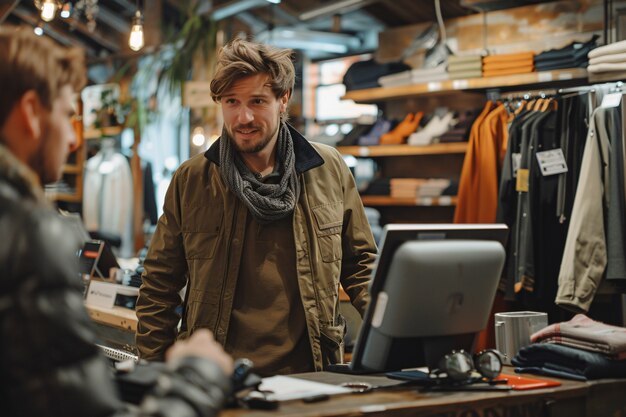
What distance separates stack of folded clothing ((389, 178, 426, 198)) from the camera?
6.48 meters

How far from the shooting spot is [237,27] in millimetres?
9711

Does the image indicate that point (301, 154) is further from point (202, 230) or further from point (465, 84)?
point (465, 84)

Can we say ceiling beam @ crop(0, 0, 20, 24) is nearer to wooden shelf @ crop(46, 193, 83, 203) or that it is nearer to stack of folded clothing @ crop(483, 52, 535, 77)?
stack of folded clothing @ crop(483, 52, 535, 77)

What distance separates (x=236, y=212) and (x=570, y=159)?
2.55 m

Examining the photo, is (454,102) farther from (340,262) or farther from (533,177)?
(340,262)

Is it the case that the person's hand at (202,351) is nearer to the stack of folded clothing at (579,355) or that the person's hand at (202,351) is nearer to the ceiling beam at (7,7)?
the stack of folded clothing at (579,355)

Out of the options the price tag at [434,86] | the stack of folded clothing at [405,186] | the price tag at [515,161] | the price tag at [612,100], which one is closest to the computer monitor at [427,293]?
the price tag at [612,100]

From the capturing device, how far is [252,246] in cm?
Result: 299

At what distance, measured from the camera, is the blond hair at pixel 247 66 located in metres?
2.95

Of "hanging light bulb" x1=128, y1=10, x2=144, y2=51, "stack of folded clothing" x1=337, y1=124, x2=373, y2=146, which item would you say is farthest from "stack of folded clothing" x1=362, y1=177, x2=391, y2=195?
"hanging light bulb" x1=128, y1=10, x2=144, y2=51

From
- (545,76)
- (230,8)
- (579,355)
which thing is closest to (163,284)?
(579,355)

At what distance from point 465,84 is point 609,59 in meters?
1.14

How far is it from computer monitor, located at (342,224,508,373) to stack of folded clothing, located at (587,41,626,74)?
273 cm

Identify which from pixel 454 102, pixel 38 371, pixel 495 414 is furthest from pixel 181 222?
pixel 454 102
